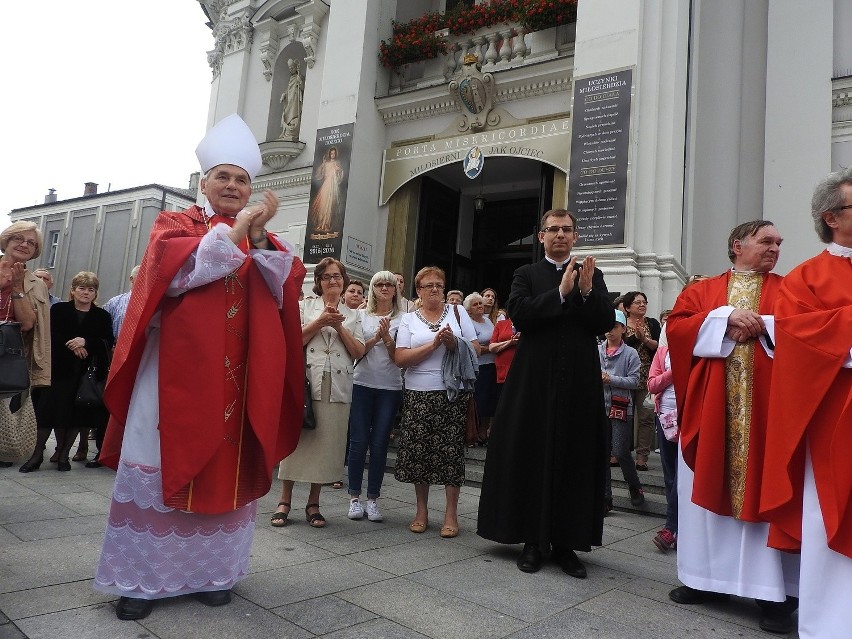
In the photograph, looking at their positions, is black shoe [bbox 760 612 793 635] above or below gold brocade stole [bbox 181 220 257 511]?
below

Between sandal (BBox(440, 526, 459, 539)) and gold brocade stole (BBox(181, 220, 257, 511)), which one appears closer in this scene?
gold brocade stole (BBox(181, 220, 257, 511))

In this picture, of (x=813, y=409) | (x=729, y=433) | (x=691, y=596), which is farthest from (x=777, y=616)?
(x=813, y=409)

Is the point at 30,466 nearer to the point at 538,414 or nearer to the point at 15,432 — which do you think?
the point at 15,432

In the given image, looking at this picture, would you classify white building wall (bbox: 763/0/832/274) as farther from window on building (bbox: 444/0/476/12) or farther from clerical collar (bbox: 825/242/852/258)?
clerical collar (bbox: 825/242/852/258)

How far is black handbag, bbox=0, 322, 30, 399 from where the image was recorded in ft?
10.8

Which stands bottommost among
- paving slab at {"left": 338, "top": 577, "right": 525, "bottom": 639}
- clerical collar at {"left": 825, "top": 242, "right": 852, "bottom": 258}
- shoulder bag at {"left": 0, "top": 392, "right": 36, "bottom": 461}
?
paving slab at {"left": 338, "top": 577, "right": 525, "bottom": 639}

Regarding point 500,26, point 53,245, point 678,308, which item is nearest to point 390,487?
point 678,308

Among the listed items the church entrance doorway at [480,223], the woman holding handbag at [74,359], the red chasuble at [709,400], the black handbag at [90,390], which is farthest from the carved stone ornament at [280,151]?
the red chasuble at [709,400]

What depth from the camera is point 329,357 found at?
176 inches

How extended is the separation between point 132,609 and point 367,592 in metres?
0.96

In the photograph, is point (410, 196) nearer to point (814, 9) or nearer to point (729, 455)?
point (814, 9)

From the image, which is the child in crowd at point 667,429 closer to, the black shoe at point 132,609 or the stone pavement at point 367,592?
the stone pavement at point 367,592

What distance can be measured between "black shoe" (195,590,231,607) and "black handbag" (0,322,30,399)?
1.61 m

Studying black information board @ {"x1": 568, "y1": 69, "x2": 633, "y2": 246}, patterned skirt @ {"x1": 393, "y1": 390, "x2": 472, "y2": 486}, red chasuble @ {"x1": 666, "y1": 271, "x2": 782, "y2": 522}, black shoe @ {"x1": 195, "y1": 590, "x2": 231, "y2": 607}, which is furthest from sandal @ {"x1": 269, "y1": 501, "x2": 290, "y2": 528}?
black information board @ {"x1": 568, "y1": 69, "x2": 633, "y2": 246}
